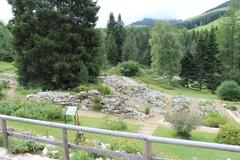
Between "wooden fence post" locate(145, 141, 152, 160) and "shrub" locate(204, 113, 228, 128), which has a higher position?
"wooden fence post" locate(145, 141, 152, 160)

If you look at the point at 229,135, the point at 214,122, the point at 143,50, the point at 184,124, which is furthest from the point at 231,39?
the point at 229,135

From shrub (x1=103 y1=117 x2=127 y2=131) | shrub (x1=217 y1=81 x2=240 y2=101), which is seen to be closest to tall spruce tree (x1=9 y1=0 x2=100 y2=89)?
shrub (x1=103 y1=117 x2=127 y2=131)

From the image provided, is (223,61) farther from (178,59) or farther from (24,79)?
(24,79)

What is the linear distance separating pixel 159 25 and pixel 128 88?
22.0 m

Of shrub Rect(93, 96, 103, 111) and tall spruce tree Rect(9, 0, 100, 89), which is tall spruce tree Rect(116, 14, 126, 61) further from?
shrub Rect(93, 96, 103, 111)

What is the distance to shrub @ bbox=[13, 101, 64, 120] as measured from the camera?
1518cm

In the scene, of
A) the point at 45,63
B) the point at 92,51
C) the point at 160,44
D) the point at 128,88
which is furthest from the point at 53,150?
the point at 160,44

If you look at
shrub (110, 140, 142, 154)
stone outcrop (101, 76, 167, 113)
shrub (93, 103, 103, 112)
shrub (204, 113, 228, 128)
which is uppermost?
shrub (110, 140, 142, 154)

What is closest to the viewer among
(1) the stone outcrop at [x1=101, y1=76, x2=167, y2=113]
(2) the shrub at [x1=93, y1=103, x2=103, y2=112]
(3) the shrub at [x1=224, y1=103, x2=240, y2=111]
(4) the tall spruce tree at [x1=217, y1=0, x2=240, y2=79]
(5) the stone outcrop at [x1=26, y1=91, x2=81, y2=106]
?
(5) the stone outcrop at [x1=26, y1=91, x2=81, y2=106]

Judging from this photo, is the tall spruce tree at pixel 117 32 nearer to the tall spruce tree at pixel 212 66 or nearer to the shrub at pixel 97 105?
the tall spruce tree at pixel 212 66

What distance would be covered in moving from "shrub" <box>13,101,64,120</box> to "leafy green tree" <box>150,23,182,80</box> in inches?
1545

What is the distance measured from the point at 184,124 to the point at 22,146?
372 inches

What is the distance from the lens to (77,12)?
29703 millimetres

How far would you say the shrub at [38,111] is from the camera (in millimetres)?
15180
